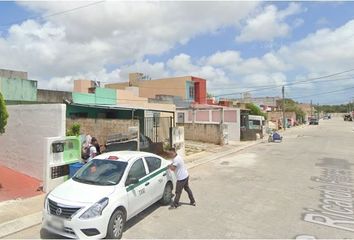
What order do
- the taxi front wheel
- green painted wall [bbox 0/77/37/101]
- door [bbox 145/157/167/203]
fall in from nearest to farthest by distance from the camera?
the taxi front wheel < door [bbox 145/157/167/203] < green painted wall [bbox 0/77/37/101]

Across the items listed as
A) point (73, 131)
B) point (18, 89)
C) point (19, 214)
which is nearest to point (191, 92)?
point (18, 89)

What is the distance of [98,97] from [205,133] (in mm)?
9387

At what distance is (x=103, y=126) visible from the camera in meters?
15.8

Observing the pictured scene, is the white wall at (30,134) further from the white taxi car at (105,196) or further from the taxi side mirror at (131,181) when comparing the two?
the taxi side mirror at (131,181)

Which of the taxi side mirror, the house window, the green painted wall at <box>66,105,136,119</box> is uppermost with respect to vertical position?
the house window

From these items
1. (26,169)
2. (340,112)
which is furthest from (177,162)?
(340,112)

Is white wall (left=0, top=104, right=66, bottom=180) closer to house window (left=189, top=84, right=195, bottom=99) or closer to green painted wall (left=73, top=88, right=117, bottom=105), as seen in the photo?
green painted wall (left=73, top=88, right=117, bottom=105)

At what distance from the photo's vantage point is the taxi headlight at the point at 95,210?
661cm

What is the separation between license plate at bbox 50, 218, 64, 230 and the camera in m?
6.68

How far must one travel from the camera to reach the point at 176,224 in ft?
26.6

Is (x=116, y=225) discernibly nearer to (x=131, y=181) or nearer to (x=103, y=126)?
(x=131, y=181)

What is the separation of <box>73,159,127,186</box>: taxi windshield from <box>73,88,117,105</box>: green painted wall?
1653 centimetres

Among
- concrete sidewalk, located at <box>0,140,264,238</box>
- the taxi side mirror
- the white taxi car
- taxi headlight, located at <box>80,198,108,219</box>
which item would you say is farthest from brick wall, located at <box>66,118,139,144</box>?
taxi headlight, located at <box>80,198,108,219</box>

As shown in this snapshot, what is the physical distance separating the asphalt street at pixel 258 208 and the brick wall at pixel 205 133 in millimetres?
12621
